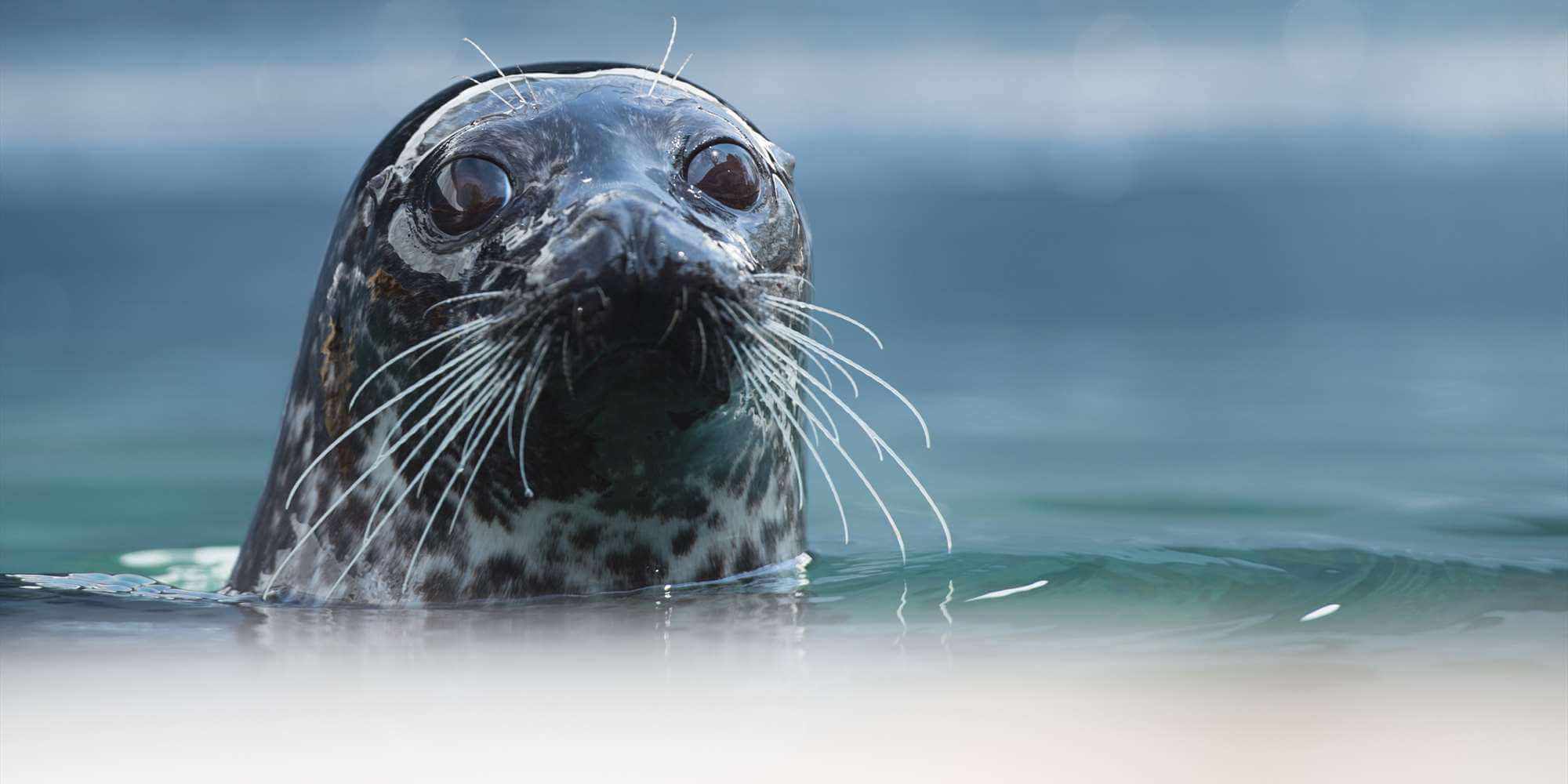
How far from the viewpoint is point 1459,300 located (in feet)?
39.2

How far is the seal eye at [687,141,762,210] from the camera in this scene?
3.28 meters

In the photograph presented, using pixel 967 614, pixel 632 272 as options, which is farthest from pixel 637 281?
pixel 967 614

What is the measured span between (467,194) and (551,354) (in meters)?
0.43

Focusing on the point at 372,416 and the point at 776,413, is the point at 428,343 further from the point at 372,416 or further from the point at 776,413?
the point at 776,413

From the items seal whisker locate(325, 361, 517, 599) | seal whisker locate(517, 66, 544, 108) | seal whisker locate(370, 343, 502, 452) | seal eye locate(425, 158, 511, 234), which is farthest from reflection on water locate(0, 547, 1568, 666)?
seal whisker locate(517, 66, 544, 108)

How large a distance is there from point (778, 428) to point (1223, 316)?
27.9 feet

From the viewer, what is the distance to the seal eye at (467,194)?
10.5 feet

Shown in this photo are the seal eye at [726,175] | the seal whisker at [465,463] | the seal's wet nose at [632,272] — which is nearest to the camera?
the seal's wet nose at [632,272]

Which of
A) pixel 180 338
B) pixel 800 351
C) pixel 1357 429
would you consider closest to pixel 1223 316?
pixel 1357 429

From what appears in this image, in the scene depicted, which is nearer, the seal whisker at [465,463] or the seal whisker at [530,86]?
the seal whisker at [465,463]

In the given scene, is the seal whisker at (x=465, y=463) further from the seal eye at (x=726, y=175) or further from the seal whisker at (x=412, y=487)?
the seal eye at (x=726, y=175)

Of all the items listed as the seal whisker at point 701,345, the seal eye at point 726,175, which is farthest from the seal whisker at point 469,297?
the seal eye at point 726,175

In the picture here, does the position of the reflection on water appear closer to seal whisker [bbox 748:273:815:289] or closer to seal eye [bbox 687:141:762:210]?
seal whisker [bbox 748:273:815:289]

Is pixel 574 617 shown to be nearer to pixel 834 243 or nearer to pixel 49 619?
pixel 49 619
